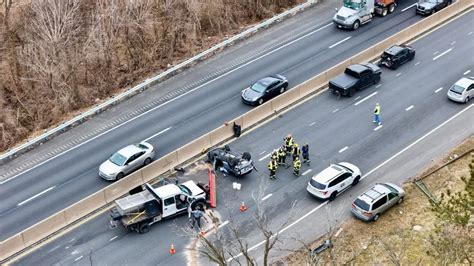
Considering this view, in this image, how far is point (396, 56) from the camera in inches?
1757

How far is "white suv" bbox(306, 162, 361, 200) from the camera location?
33.6 metres

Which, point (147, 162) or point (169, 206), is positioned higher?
point (169, 206)

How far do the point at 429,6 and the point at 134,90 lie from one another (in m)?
24.8

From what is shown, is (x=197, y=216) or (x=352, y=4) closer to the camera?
(x=197, y=216)

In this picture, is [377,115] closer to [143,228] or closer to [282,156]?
[282,156]

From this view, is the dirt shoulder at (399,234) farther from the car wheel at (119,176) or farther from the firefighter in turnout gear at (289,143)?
the car wheel at (119,176)

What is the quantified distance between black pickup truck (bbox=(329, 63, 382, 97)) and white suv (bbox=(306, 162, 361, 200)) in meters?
8.92

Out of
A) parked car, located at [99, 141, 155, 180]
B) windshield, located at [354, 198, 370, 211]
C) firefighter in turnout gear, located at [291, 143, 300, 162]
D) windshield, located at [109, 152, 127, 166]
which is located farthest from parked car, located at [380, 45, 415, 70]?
windshield, located at [109, 152, 127, 166]

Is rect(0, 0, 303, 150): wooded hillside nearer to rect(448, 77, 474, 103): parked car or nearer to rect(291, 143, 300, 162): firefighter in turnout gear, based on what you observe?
rect(291, 143, 300, 162): firefighter in turnout gear

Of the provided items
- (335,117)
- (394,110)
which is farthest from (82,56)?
(394,110)

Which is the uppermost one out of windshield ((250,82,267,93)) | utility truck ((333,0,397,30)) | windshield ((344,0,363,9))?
windshield ((344,0,363,9))

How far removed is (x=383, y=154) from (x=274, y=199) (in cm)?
763

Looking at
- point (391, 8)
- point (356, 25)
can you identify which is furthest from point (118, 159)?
point (391, 8)

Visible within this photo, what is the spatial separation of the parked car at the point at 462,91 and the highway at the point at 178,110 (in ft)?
28.9
